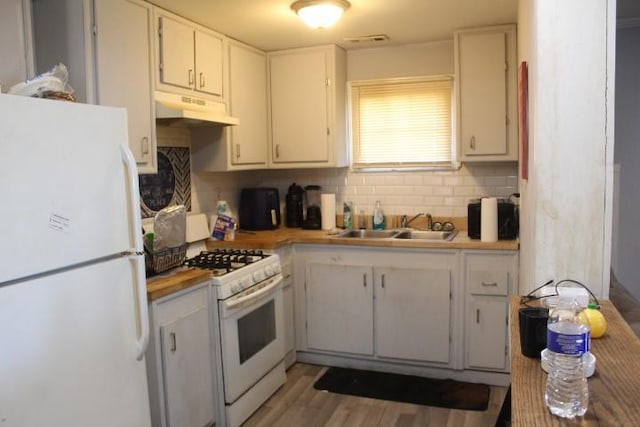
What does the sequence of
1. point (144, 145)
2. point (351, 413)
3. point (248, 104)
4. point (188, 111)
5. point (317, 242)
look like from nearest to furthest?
point (144, 145)
point (188, 111)
point (351, 413)
point (317, 242)
point (248, 104)

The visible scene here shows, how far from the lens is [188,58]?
3.10 meters

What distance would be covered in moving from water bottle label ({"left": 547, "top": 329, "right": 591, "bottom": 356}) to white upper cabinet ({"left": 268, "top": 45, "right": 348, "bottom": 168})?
2.73m

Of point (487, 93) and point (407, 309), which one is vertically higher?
point (487, 93)

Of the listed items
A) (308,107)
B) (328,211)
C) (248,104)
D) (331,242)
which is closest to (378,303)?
(331,242)

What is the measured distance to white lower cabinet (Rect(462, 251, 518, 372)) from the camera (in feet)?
10.8

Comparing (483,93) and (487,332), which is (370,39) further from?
(487,332)

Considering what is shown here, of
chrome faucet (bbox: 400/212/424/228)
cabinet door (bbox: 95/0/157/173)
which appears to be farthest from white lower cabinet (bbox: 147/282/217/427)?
chrome faucet (bbox: 400/212/424/228)

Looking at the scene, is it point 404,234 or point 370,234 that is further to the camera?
point 370,234

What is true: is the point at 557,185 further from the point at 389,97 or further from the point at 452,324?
the point at 389,97

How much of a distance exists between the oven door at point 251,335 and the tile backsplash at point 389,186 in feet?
2.93

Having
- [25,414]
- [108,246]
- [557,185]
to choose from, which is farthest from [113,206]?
[557,185]

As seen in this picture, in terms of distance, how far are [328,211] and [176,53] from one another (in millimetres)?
1605

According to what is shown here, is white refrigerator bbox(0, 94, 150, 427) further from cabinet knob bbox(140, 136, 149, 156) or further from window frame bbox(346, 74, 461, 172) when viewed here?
window frame bbox(346, 74, 461, 172)

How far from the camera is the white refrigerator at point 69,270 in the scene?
1527 mm
